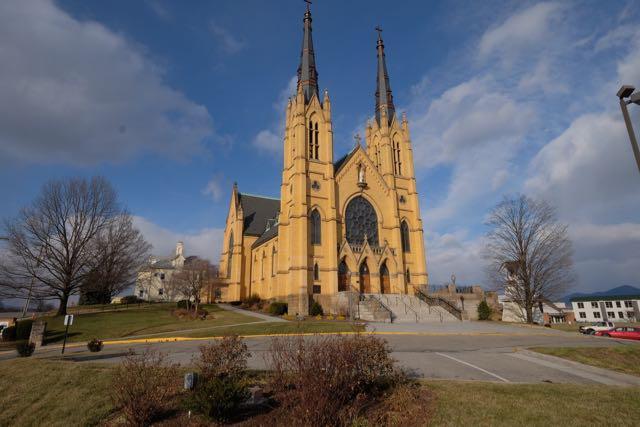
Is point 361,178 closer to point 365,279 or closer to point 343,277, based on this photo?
point 365,279

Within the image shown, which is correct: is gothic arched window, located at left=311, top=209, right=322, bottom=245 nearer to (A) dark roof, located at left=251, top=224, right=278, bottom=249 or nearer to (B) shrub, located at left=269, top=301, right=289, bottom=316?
(A) dark roof, located at left=251, top=224, right=278, bottom=249

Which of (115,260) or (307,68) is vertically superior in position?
(307,68)

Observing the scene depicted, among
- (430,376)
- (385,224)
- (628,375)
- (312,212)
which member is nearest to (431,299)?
(385,224)

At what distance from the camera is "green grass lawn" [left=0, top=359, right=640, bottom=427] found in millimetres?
6602

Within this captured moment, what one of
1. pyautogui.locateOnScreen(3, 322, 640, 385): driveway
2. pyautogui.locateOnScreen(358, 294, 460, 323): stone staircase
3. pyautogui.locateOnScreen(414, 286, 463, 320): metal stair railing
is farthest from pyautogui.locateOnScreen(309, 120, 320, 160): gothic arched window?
pyautogui.locateOnScreen(3, 322, 640, 385): driveway

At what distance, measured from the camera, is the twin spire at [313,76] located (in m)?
44.3

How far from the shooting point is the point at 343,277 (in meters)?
38.3

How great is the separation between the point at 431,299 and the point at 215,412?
113ft

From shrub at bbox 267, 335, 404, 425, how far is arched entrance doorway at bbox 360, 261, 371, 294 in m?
31.4

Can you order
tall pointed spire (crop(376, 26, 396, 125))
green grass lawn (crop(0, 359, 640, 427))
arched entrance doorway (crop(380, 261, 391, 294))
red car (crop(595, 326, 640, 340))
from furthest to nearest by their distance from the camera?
1. tall pointed spire (crop(376, 26, 396, 125))
2. arched entrance doorway (crop(380, 261, 391, 294))
3. red car (crop(595, 326, 640, 340))
4. green grass lawn (crop(0, 359, 640, 427))

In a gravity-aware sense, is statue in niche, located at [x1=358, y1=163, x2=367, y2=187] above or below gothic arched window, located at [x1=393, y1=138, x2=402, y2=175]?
below

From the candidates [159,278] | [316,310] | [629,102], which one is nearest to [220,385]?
[629,102]

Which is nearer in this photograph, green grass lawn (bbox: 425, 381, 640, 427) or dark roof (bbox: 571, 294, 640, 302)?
green grass lawn (bbox: 425, 381, 640, 427)

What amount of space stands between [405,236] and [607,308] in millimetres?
59528
